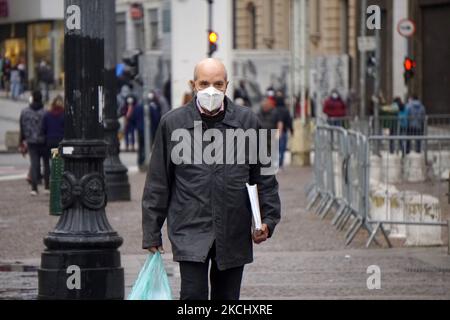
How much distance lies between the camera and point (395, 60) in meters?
53.2

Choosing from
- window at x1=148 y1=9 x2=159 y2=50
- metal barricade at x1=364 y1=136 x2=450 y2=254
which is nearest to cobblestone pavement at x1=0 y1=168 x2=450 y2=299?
→ metal barricade at x1=364 y1=136 x2=450 y2=254

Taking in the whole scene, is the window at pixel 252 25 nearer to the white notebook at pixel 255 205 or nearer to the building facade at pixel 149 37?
the building facade at pixel 149 37

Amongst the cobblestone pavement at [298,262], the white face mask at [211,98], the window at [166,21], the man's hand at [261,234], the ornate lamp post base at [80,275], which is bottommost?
the cobblestone pavement at [298,262]

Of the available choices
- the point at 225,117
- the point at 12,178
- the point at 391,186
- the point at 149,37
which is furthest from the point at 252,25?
the point at 225,117

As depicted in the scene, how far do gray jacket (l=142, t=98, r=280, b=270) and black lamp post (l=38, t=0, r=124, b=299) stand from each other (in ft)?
11.3

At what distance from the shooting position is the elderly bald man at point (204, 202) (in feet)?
27.1

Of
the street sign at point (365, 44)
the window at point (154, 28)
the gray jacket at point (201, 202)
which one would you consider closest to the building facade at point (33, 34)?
the window at point (154, 28)

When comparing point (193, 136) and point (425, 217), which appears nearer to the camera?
point (193, 136)

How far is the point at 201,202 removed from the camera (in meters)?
8.27

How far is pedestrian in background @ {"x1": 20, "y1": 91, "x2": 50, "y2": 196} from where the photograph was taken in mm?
24720

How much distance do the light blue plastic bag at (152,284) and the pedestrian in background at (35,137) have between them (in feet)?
54.5
